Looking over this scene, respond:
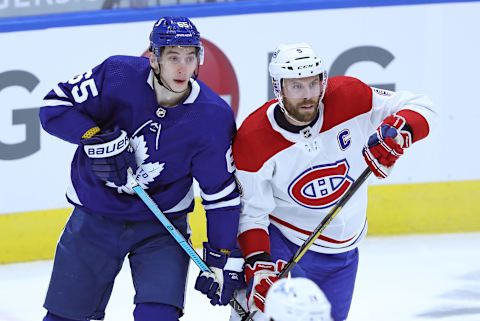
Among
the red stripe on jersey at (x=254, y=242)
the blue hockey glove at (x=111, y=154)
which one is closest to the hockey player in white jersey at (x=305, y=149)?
the red stripe on jersey at (x=254, y=242)

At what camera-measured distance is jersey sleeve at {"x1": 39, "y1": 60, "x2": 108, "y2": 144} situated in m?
3.78

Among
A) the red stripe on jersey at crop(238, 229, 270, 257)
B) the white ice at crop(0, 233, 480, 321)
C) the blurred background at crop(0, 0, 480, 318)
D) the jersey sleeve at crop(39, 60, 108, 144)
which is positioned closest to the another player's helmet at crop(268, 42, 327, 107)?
the red stripe on jersey at crop(238, 229, 270, 257)

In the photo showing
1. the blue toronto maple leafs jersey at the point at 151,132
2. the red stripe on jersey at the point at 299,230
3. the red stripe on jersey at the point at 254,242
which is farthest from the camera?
the red stripe on jersey at the point at 299,230

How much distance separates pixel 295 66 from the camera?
3748 millimetres

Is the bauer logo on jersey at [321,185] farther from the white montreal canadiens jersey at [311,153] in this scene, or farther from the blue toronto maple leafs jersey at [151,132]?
the blue toronto maple leafs jersey at [151,132]

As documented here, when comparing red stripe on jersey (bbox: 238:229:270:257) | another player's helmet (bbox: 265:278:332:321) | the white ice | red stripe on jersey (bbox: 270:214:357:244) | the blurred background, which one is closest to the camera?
another player's helmet (bbox: 265:278:332:321)

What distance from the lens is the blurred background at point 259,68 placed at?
5367 millimetres

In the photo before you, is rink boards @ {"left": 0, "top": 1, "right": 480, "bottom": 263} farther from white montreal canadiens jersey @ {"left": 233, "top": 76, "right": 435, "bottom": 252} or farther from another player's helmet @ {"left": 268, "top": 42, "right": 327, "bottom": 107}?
another player's helmet @ {"left": 268, "top": 42, "right": 327, "bottom": 107}

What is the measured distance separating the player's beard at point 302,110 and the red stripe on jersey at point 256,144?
3.6 inches

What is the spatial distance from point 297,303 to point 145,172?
1266 mm

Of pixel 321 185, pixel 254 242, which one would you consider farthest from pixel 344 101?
pixel 254 242

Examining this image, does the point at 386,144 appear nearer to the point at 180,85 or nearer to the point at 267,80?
the point at 180,85

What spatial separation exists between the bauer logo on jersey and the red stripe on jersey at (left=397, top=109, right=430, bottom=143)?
0.86ft

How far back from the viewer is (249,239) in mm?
3906
